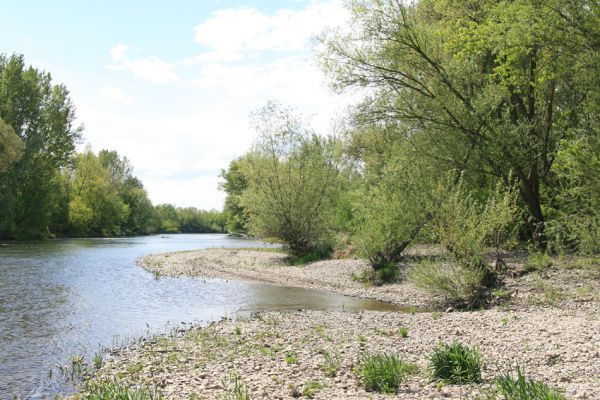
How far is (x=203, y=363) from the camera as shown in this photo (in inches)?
419

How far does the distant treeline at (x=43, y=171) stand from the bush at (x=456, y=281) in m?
46.8

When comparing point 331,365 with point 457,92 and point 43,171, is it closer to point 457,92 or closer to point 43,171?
point 457,92

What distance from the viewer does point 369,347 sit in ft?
36.4

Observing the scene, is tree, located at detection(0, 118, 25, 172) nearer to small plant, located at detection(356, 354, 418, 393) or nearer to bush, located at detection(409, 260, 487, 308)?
bush, located at detection(409, 260, 487, 308)

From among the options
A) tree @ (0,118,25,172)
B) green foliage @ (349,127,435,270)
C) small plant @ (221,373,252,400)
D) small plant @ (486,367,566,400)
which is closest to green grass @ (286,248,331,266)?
green foliage @ (349,127,435,270)

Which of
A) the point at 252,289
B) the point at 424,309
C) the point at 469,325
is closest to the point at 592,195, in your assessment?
the point at 424,309

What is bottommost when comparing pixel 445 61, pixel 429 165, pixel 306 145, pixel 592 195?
pixel 592 195

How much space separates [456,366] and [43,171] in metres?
68.0

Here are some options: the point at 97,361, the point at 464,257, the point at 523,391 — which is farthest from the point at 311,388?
the point at 464,257

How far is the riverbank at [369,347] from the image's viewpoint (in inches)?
320

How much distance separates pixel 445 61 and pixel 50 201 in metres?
58.8

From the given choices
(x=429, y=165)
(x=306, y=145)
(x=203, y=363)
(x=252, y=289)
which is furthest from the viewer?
(x=306, y=145)

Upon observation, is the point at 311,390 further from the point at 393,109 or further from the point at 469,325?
the point at 393,109

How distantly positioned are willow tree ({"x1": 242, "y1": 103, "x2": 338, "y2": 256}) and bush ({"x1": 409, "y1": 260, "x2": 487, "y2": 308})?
1686cm
